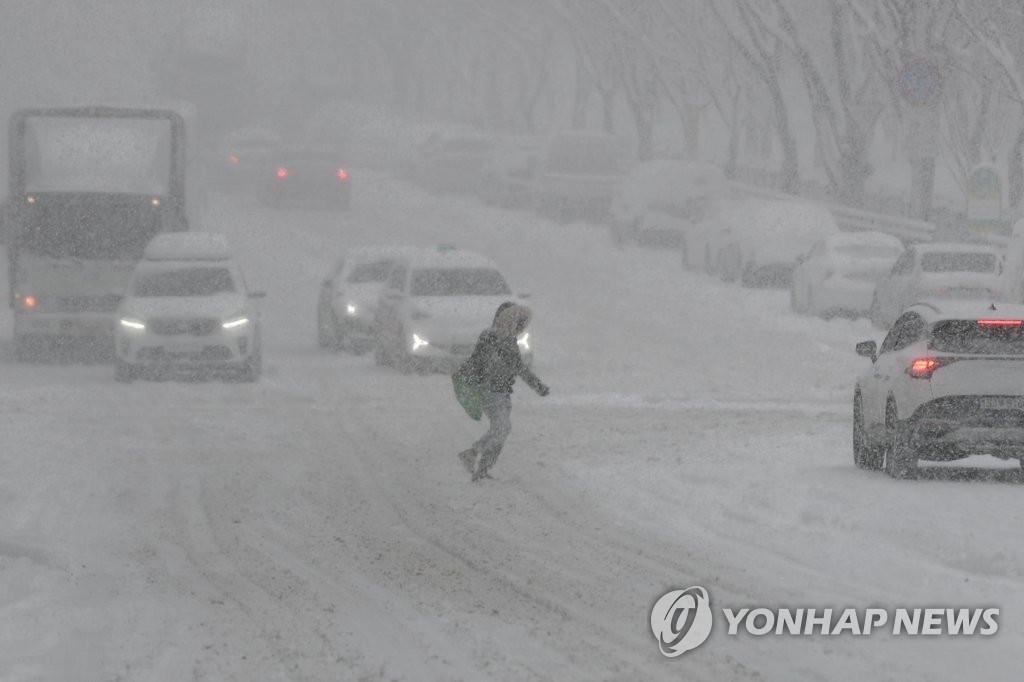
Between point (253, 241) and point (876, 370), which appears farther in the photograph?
point (253, 241)

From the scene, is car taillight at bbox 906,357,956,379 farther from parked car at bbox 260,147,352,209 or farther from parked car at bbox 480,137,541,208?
parked car at bbox 260,147,352,209

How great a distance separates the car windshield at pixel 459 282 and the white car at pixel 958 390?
1116 centimetres

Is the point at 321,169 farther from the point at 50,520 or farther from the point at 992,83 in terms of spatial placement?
the point at 50,520

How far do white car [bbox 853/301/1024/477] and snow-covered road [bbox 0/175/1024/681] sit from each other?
1.13 feet

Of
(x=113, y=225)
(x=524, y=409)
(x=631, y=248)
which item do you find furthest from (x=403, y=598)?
(x=631, y=248)

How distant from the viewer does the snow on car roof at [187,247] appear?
26.8 metres

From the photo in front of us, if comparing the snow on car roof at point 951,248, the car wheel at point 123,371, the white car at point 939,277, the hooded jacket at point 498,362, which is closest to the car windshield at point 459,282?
the car wheel at point 123,371

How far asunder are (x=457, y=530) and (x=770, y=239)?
24.3 metres

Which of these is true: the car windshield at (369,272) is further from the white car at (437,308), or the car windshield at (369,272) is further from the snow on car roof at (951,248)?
the snow on car roof at (951,248)

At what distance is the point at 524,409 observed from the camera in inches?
880

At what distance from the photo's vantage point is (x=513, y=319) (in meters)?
16.3

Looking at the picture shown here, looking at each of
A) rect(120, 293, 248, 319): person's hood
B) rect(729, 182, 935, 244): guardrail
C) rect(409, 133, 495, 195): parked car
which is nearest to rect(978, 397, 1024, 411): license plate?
rect(120, 293, 248, 319): person's hood

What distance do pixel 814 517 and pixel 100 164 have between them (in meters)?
17.5

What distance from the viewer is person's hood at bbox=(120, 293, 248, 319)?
25344mm
